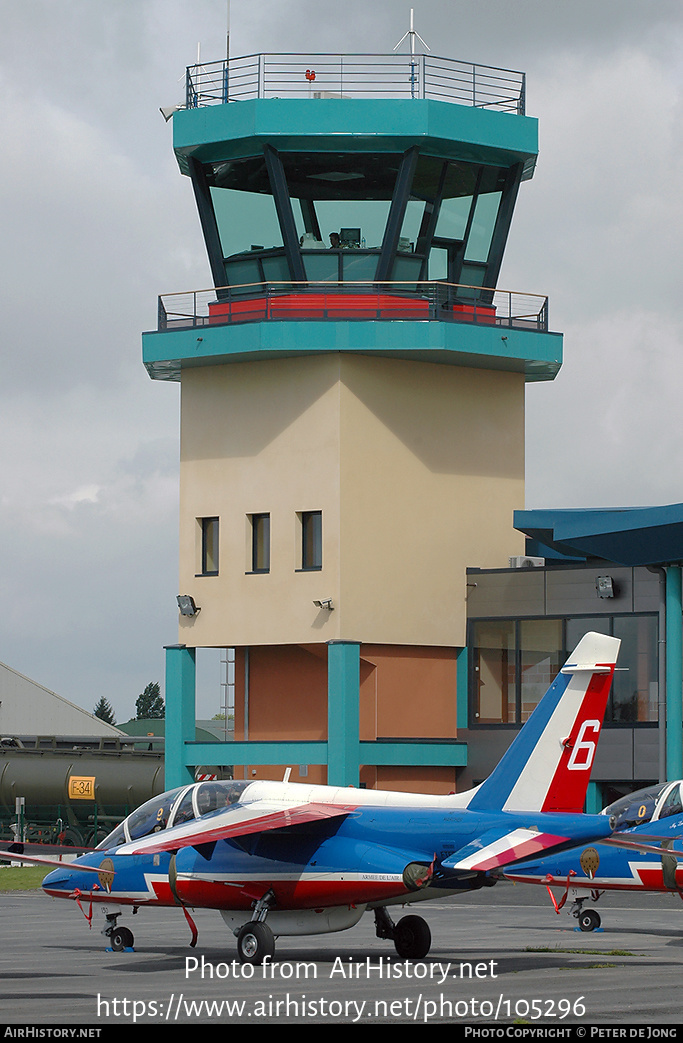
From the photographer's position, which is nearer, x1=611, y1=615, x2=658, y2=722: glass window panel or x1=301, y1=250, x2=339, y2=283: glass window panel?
x1=611, y1=615, x2=658, y2=722: glass window panel

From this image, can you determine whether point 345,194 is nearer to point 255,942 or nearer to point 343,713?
point 343,713

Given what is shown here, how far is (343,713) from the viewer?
1809 inches

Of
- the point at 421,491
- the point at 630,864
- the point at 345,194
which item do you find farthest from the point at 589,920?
the point at 345,194

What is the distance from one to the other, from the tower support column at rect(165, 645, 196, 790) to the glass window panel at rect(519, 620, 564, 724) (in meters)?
10.3

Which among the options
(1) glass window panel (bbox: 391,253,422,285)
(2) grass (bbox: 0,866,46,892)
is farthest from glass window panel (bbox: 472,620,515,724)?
(2) grass (bbox: 0,866,46,892)

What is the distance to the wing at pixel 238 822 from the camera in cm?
2134

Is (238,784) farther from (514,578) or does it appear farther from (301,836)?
(514,578)

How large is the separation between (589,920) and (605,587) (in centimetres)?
1983

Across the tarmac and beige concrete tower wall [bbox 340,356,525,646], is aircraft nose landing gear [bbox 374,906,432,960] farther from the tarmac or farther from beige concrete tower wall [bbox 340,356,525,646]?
beige concrete tower wall [bbox 340,356,525,646]

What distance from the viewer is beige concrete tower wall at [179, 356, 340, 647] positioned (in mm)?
46594

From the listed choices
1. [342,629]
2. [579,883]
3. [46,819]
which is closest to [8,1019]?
[579,883]

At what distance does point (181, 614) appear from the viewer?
162 ft

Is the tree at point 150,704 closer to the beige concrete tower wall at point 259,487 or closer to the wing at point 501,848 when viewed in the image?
the beige concrete tower wall at point 259,487

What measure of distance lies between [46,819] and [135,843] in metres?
33.1
